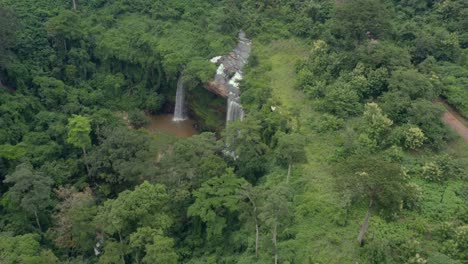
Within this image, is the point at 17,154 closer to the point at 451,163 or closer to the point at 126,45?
the point at 126,45

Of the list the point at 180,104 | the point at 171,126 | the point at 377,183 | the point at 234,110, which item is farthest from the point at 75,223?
the point at 180,104

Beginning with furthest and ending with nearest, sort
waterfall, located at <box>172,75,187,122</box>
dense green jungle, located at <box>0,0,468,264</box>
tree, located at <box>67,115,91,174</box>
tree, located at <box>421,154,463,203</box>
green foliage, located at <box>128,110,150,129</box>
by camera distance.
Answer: waterfall, located at <box>172,75,187,122</box>, green foliage, located at <box>128,110,150,129</box>, tree, located at <box>67,115,91,174</box>, tree, located at <box>421,154,463,203</box>, dense green jungle, located at <box>0,0,468,264</box>

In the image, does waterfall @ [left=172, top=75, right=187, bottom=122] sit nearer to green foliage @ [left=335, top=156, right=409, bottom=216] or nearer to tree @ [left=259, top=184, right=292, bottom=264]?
tree @ [left=259, top=184, right=292, bottom=264]

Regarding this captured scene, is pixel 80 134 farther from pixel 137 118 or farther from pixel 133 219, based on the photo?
pixel 133 219

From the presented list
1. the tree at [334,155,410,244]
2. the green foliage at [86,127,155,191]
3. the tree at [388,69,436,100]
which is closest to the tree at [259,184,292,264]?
the tree at [334,155,410,244]

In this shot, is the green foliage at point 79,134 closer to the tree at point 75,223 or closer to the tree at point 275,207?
the tree at point 75,223

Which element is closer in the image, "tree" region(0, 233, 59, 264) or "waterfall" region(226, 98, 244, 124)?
"tree" region(0, 233, 59, 264)

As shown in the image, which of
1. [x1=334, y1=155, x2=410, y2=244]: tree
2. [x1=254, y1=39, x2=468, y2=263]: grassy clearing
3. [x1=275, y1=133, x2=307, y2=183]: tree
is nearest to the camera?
[x1=334, y1=155, x2=410, y2=244]: tree

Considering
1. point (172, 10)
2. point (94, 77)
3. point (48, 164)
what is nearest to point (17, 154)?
point (48, 164)
